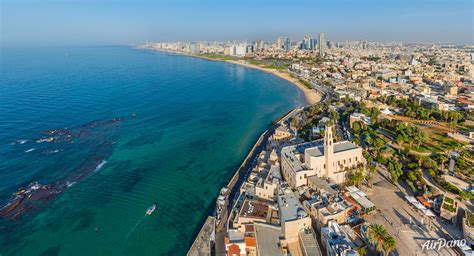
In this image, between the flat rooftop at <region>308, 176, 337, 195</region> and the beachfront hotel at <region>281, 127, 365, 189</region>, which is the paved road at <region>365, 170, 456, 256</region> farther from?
the flat rooftop at <region>308, 176, 337, 195</region>

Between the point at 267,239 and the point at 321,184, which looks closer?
the point at 267,239

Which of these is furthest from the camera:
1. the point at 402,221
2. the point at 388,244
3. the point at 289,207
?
the point at 402,221

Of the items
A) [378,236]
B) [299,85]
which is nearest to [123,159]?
[378,236]

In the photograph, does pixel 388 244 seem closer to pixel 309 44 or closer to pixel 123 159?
pixel 123 159

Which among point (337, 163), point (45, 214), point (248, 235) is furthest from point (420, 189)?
point (45, 214)

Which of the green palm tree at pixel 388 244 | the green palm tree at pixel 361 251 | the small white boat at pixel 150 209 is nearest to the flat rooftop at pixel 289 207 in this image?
the green palm tree at pixel 361 251

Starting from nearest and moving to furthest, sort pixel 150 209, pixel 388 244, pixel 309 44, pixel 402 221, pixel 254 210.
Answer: pixel 388 244, pixel 402 221, pixel 254 210, pixel 150 209, pixel 309 44

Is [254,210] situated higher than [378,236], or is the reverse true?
[378,236]
